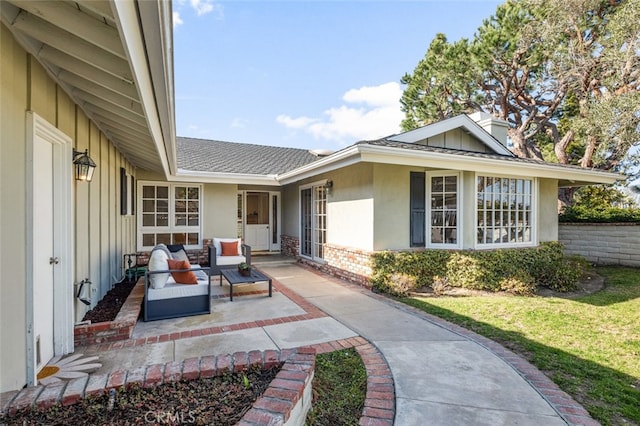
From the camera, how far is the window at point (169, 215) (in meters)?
9.38

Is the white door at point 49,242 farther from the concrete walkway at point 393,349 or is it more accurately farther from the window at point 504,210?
the window at point 504,210

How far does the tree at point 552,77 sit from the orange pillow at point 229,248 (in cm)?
1348

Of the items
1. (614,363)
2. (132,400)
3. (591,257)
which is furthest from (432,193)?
(591,257)

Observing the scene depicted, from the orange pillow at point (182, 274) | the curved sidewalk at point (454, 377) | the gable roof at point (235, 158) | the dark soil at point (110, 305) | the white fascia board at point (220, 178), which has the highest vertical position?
the gable roof at point (235, 158)

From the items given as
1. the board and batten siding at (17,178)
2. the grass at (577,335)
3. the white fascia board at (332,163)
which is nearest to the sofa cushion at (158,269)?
the board and batten siding at (17,178)

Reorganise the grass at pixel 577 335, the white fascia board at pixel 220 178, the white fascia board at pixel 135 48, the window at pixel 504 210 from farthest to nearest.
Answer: the white fascia board at pixel 220 178 < the window at pixel 504 210 < the grass at pixel 577 335 < the white fascia board at pixel 135 48

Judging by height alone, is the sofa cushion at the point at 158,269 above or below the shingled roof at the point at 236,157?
below

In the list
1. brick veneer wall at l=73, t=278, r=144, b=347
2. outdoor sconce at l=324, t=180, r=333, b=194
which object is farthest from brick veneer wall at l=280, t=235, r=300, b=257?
brick veneer wall at l=73, t=278, r=144, b=347

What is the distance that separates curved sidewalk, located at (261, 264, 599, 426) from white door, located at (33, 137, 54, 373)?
11.2 feet

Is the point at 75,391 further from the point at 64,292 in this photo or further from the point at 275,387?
the point at 64,292

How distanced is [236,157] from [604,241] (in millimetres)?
13819

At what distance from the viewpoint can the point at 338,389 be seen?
10.0ft

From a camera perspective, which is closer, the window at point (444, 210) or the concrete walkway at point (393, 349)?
the concrete walkway at point (393, 349)

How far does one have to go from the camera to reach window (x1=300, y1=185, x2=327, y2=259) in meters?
9.63
